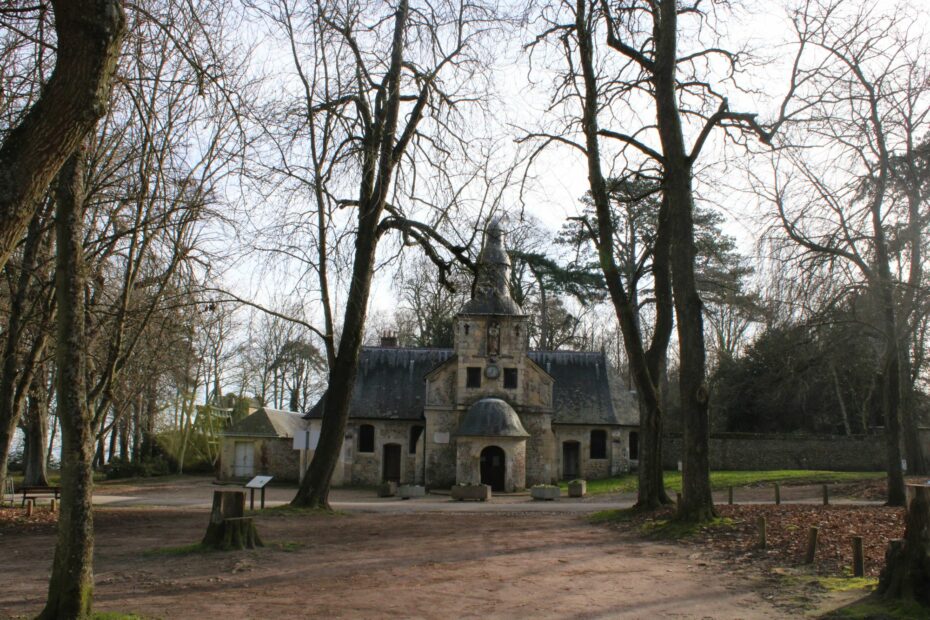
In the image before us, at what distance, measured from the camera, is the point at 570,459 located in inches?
1485

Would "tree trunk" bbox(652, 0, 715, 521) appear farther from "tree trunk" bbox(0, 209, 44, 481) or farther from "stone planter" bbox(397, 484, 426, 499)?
"stone planter" bbox(397, 484, 426, 499)

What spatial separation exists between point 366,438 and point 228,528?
26343mm

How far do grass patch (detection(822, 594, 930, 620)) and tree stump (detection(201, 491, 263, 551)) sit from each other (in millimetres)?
7904

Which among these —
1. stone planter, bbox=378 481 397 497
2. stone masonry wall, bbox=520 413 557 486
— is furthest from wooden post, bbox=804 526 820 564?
stone masonry wall, bbox=520 413 557 486

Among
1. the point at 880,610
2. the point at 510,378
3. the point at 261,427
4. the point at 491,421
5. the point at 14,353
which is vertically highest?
the point at 510,378

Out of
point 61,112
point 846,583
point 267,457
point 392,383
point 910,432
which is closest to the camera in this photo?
point 61,112

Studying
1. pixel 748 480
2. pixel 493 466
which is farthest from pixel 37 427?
pixel 748 480

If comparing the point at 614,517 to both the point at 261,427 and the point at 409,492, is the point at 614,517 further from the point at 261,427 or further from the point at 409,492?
the point at 261,427

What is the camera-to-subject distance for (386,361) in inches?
1555

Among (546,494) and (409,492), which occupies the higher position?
(546,494)

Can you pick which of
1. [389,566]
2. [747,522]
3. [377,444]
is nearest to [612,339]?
[377,444]

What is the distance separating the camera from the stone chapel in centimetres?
3519

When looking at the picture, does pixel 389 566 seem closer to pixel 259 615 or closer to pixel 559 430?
pixel 259 615

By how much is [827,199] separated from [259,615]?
51.1ft
